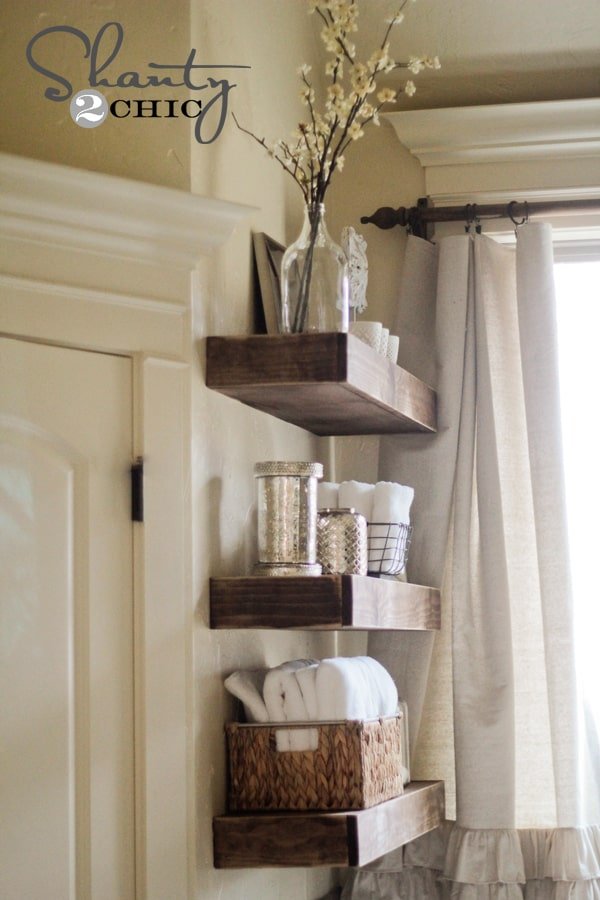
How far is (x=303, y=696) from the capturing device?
1885 mm

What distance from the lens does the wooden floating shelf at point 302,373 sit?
1855mm

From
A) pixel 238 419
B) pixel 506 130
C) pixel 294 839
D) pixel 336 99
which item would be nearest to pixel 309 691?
pixel 294 839

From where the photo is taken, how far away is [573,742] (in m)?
2.31

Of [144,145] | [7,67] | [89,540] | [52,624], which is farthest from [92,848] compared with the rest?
[7,67]

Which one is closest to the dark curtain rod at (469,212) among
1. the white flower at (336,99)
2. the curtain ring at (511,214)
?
the curtain ring at (511,214)

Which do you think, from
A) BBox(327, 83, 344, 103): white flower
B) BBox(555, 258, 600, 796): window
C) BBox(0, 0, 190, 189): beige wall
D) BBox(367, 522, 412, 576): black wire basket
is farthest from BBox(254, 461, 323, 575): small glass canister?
BBox(555, 258, 600, 796): window

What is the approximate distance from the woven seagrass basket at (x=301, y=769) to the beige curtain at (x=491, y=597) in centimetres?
52

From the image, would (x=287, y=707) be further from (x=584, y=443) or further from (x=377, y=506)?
(x=584, y=443)

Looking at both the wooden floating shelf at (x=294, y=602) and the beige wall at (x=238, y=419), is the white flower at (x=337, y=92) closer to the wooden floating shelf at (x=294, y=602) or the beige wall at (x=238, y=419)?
the beige wall at (x=238, y=419)

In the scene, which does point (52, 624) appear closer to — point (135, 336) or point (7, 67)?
point (135, 336)

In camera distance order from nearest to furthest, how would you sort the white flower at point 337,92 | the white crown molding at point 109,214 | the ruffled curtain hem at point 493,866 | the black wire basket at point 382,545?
the white crown molding at point 109,214
the white flower at point 337,92
the black wire basket at point 382,545
the ruffled curtain hem at point 493,866

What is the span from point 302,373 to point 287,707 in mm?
516

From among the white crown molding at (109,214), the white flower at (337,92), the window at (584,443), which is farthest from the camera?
the window at (584,443)

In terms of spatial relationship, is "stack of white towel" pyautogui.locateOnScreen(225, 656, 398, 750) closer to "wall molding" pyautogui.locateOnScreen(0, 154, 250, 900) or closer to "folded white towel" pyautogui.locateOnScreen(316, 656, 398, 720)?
"folded white towel" pyautogui.locateOnScreen(316, 656, 398, 720)
